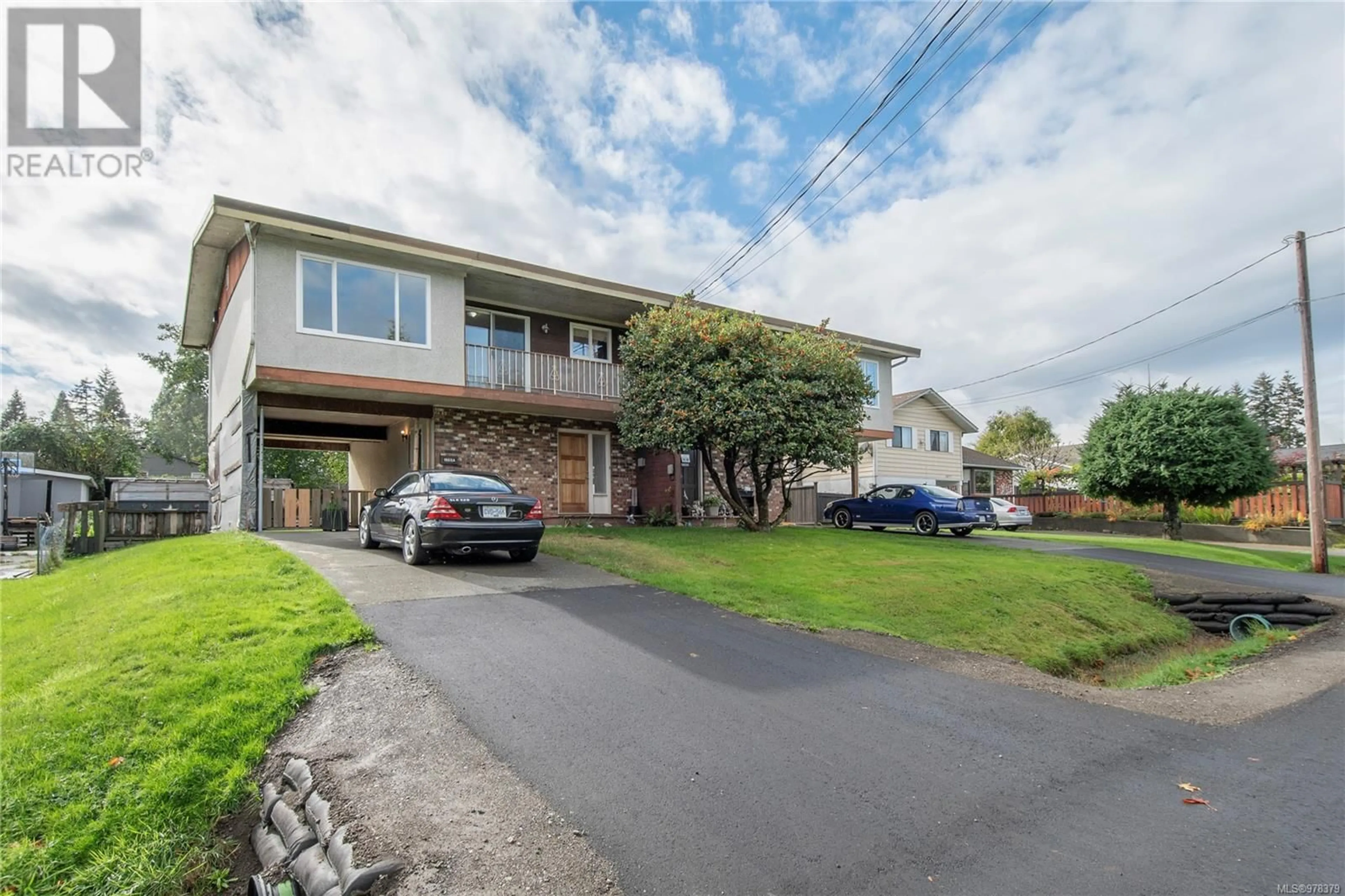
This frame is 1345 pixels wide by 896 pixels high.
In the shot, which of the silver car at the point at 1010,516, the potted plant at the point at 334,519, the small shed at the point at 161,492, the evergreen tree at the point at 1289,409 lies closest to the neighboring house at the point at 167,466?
the small shed at the point at 161,492

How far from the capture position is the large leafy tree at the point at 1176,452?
18.1 m

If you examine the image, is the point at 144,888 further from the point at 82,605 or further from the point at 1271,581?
the point at 1271,581

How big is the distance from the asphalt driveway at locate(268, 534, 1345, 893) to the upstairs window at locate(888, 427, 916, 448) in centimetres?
2517

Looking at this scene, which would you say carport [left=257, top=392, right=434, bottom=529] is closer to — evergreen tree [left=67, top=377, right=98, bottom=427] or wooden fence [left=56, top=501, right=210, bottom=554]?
wooden fence [left=56, top=501, right=210, bottom=554]

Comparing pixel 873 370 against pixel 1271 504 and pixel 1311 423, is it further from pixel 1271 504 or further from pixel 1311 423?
pixel 1271 504

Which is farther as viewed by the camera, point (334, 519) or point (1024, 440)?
point (1024, 440)

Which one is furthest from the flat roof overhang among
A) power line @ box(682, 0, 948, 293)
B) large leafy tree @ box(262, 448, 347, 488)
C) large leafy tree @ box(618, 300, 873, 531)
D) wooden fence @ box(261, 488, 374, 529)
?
large leafy tree @ box(262, 448, 347, 488)

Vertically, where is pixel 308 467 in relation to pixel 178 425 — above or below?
below

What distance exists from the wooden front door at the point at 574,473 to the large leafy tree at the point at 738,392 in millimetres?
2438

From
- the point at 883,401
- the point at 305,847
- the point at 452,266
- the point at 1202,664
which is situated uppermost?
the point at 452,266

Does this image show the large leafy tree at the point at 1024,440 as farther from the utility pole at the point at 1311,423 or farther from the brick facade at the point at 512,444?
the brick facade at the point at 512,444

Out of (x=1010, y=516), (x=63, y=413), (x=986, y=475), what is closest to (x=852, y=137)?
(x=1010, y=516)

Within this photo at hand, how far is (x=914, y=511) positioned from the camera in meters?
18.4

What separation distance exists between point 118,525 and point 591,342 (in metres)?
12.4
